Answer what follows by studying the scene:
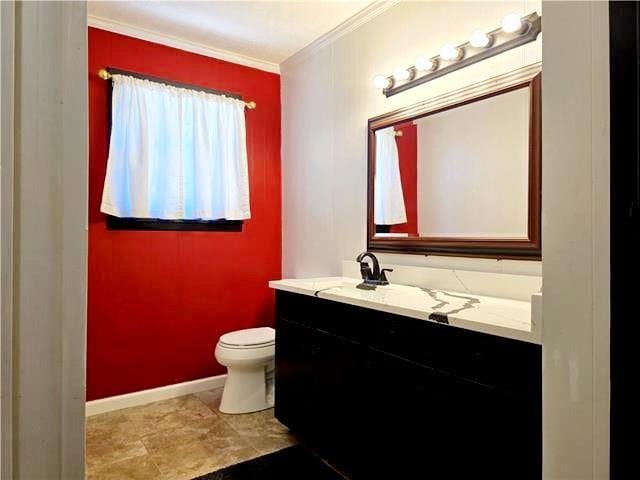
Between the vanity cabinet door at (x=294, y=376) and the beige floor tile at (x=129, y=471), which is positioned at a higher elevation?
the vanity cabinet door at (x=294, y=376)

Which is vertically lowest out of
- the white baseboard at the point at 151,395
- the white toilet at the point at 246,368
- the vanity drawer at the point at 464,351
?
the white baseboard at the point at 151,395

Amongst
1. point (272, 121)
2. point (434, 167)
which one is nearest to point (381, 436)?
point (434, 167)

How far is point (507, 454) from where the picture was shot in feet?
4.17

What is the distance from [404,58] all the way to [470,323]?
1.62 metres

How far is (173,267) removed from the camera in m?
3.00

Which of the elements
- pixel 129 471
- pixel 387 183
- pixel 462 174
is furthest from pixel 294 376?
pixel 462 174

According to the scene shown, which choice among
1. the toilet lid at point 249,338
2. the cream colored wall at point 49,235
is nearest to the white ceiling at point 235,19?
the toilet lid at point 249,338

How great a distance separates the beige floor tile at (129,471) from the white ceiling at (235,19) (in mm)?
2541

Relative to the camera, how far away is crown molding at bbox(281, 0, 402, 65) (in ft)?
8.15

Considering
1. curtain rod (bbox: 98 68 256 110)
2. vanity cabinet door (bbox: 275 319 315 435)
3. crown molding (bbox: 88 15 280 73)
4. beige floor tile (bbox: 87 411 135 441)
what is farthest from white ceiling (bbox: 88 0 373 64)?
beige floor tile (bbox: 87 411 135 441)

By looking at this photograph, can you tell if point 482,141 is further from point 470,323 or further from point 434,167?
point 470,323

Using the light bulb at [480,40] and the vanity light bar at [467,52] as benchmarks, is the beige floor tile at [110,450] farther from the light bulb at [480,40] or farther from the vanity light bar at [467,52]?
the light bulb at [480,40]

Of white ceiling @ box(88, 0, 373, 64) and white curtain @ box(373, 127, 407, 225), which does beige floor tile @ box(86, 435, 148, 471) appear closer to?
white curtain @ box(373, 127, 407, 225)

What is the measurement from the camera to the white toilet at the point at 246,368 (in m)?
2.63
